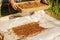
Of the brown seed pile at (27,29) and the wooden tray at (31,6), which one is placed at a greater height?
the wooden tray at (31,6)

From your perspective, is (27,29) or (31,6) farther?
(31,6)

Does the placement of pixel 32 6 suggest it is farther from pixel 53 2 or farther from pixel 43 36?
pixel 53 2

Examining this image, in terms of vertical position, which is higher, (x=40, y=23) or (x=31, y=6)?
(x=31, y=6)

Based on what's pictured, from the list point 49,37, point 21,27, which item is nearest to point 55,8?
point 21,27

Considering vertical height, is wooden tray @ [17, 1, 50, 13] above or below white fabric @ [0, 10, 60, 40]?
above

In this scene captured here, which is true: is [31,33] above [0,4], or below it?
below

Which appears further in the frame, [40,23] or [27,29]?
[40,23]

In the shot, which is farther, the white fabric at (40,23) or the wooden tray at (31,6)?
the wooden tray at (31,6)

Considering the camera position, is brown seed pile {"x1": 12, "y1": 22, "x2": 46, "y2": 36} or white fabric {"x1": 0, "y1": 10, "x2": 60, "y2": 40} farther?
brown seed pile {"x1": 12, "y1": 22, "x2": 46, "y2": 36}
